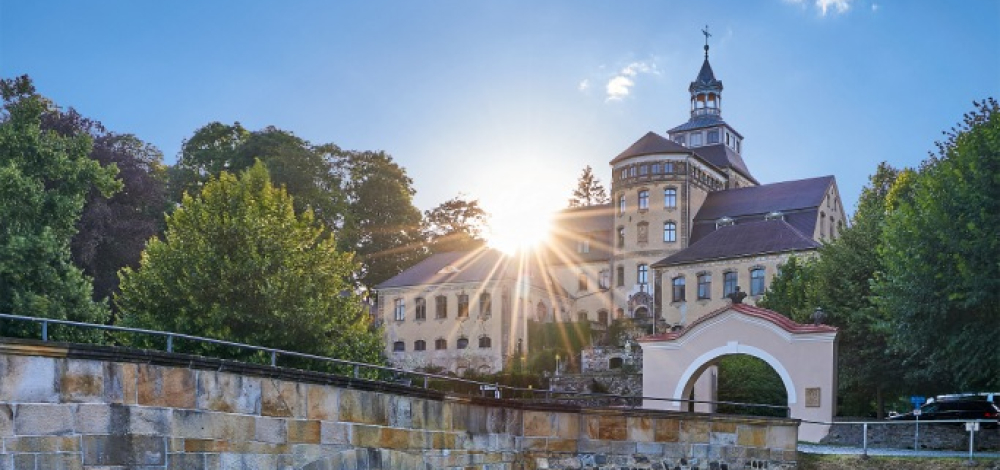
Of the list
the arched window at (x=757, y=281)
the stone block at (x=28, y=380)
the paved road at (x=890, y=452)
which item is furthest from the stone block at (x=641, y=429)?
the arched window at (x=757, y=281)

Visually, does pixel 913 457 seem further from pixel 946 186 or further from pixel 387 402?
pixel 387 402

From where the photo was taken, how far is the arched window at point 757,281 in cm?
6594

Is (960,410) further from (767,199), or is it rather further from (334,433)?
(767,199)

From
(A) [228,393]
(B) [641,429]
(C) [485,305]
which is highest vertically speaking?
(C) [485,305]

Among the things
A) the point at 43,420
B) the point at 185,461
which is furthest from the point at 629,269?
the point at 43,420

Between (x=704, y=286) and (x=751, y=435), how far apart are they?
4372 centimetres

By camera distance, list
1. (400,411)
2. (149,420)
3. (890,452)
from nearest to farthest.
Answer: (149,420)
(400,411)
(890,452)

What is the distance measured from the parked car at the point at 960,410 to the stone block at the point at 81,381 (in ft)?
77.3

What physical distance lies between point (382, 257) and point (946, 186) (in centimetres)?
5357

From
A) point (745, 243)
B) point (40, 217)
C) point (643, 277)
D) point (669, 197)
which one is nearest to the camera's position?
point (40, 217)

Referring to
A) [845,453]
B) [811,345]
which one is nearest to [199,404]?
[845,453]

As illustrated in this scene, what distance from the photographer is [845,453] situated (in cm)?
2638

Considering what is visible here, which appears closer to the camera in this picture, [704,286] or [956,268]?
[956,268]

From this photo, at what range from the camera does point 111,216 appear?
44281mm
